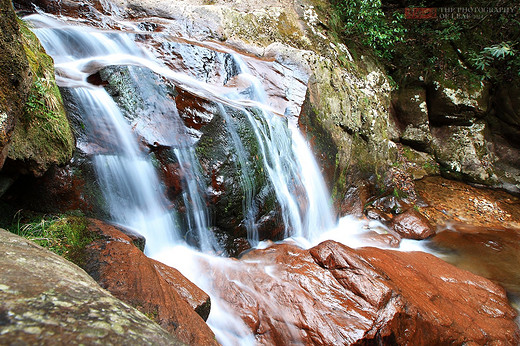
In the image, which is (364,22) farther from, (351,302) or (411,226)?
(351,302)

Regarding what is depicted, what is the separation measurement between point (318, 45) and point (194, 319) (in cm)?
755

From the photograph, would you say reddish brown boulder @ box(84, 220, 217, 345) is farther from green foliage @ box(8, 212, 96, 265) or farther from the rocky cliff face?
the rocky cliff face

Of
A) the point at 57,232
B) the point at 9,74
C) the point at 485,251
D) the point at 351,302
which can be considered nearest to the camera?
the point at 9,74

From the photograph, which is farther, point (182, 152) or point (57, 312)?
point (182, 152)

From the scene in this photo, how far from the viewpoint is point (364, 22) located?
8602 mm

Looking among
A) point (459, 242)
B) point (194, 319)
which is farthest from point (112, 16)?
point (459, 242)

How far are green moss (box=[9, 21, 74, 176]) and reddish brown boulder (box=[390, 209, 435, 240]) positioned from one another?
624 cm

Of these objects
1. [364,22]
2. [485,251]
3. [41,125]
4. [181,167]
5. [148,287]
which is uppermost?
[364,22]

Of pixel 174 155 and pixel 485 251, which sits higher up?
pixel 174 155

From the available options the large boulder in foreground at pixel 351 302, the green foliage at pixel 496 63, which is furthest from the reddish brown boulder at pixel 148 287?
the green foliage at pixel 496 63

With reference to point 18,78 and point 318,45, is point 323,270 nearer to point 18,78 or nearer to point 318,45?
point 18,78

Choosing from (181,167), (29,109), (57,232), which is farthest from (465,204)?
(29,109)

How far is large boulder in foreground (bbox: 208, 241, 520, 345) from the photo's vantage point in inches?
115

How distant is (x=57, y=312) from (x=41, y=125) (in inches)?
99.8
